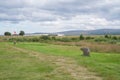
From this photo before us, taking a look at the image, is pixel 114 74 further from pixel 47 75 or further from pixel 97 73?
pixel 47 75

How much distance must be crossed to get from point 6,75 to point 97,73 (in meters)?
4.05

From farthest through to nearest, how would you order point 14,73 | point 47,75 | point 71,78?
1. point 14,73
2. point 47,75
3. point 71,78

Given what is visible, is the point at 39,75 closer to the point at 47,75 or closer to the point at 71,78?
the point at 47,75

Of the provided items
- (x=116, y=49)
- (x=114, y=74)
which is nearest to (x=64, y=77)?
(x=114, y=74)

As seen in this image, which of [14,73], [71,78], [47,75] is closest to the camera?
[71,78]

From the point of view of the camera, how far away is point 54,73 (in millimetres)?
13516

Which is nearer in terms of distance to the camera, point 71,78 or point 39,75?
point 71,78

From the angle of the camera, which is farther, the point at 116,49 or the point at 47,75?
the point at 116,49

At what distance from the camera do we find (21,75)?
13016 millimetres

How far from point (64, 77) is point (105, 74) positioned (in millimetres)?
1958

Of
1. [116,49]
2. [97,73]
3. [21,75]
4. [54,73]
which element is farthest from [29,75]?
[116,49]

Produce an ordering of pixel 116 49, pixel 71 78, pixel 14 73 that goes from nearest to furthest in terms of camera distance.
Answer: pixel 71 78 < pixel 14 73 < pixel 116 49

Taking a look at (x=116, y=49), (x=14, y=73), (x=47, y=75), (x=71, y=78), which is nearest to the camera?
(x=71, y=78)

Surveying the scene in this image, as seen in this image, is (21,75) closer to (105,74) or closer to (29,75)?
(29,75)
